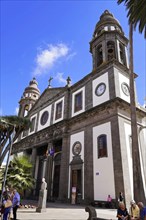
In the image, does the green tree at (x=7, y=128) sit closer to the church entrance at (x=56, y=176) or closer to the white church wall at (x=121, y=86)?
the church entrance at (x=56, y=176)

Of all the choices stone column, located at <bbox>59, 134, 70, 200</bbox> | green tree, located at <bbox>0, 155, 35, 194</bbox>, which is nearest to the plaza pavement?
green tree, located at <bbox>0, 155, 35, 194</bbox>

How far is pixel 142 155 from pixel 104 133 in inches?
160

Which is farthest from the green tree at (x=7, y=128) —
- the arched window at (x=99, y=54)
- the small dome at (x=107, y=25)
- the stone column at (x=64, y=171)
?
the small dome at (x=107, y=25)

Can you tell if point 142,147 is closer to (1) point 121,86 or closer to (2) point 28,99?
(1) point 121,86

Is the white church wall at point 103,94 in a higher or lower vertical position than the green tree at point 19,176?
higher

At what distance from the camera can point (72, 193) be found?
1689 cm

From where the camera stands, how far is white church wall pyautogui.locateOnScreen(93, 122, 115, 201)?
14227mm

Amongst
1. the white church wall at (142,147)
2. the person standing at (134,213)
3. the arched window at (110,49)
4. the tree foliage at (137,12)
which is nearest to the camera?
the person standing at (134,213)

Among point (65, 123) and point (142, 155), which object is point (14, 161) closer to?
point (65, 123)

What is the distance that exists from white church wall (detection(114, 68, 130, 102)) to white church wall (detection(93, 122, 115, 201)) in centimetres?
329

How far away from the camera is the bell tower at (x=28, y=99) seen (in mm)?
35875

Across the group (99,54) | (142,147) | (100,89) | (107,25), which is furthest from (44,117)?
(107,25)

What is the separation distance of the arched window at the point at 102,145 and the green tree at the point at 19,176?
20.6 ft

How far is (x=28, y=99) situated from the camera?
1415 inches
